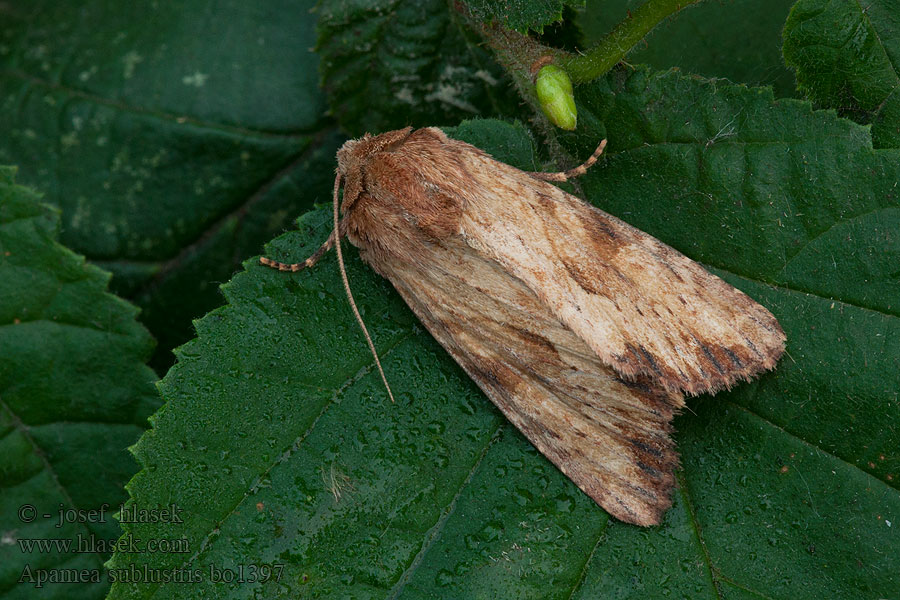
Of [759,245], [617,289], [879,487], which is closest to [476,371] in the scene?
[617,289]

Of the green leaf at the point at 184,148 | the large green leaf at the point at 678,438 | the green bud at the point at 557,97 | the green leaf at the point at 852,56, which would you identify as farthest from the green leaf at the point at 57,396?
the green leaf at the point at 852,56

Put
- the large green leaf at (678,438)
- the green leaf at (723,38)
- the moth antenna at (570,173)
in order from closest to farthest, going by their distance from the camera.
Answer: the large green leaf at (678,438)
the moth antenna at (570,173)
the green leaf at (723,38)

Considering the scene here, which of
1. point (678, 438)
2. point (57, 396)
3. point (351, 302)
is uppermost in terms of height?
point (351, 302)

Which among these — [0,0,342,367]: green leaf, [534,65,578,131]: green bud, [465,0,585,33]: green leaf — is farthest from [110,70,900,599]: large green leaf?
[0,0,342,367]: green leaf

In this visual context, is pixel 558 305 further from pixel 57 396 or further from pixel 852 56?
pixel 57 396

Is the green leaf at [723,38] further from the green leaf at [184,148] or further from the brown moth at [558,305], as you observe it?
the green leaf at [184,148]

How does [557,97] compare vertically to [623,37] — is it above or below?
below

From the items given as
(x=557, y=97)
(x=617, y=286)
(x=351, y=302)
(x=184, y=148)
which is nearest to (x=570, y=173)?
(x=557, y=97)
